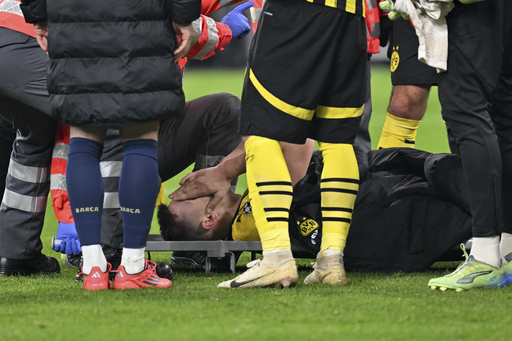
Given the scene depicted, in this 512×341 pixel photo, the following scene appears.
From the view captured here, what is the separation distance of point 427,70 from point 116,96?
1.69 metres

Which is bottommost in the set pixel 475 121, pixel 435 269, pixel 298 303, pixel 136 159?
pixel 435 269

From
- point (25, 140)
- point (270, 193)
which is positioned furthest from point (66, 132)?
point (270, 193)

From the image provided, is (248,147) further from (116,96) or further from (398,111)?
(398,111)

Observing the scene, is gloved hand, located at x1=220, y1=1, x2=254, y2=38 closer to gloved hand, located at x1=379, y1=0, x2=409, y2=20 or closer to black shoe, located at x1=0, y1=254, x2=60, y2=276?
gloved hand, located at x1=379, y1=0, x2=409, y2=20

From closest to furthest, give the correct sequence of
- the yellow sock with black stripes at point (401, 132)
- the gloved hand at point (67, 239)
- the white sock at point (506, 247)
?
the white sock at point (506, 247) < the gloved hand at point (67, 239) < the yellow sock with black stripes at point (401, 132)

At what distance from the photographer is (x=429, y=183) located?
3.32m

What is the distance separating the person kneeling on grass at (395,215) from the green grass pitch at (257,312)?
0.65 feet

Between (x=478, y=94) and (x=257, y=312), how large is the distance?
107 cm

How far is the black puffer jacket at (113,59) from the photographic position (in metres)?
2.72

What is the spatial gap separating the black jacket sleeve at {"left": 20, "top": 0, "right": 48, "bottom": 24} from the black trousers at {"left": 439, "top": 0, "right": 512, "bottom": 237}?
4.55 ft

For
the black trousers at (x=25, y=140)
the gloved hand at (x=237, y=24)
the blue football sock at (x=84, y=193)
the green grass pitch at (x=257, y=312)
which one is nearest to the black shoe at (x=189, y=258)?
the green grass pitch at (x=257, y=312)

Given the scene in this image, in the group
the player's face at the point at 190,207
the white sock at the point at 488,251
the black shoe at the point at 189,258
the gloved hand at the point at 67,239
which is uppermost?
the white sock at the point at 488,251

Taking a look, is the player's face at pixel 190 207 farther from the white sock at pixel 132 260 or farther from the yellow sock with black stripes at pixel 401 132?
the yellow sock with black stripes at pixel 401 132

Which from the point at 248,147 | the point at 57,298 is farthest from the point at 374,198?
the point at 57,298
